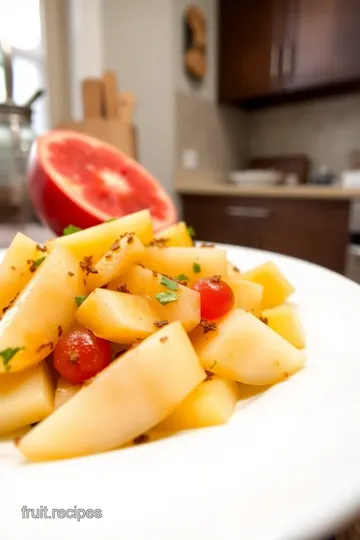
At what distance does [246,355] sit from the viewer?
454 millimetres

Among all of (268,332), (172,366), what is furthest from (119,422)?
(268,332)

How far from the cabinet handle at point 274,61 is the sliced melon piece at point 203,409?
2.72m

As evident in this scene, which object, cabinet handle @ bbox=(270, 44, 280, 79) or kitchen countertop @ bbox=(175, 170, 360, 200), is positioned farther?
cabinet handle @ bbox=(270, 44, 280, 79)

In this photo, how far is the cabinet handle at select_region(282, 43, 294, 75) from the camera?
8.64 feet

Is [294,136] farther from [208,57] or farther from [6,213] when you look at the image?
[6,213]

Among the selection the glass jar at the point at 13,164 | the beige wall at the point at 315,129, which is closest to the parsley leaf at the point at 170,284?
the glass jar at the point at 13,164

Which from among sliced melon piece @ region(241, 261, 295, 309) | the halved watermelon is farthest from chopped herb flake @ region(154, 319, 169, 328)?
the halved watermelon

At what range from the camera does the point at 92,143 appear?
3.80 ft

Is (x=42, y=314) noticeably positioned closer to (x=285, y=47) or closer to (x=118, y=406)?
(x=118, y=406)

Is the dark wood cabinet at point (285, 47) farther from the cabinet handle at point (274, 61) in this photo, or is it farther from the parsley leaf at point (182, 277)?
the parsley leaf at point (182, 277)

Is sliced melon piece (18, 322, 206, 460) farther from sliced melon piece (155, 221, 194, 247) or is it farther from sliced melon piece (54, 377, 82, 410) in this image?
sliced melon piece (155, 221, 194, 247)

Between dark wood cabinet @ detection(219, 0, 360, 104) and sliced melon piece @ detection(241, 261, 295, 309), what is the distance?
2203 millimetres

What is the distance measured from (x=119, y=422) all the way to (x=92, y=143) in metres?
0.94

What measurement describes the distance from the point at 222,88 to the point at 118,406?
3.00 m
